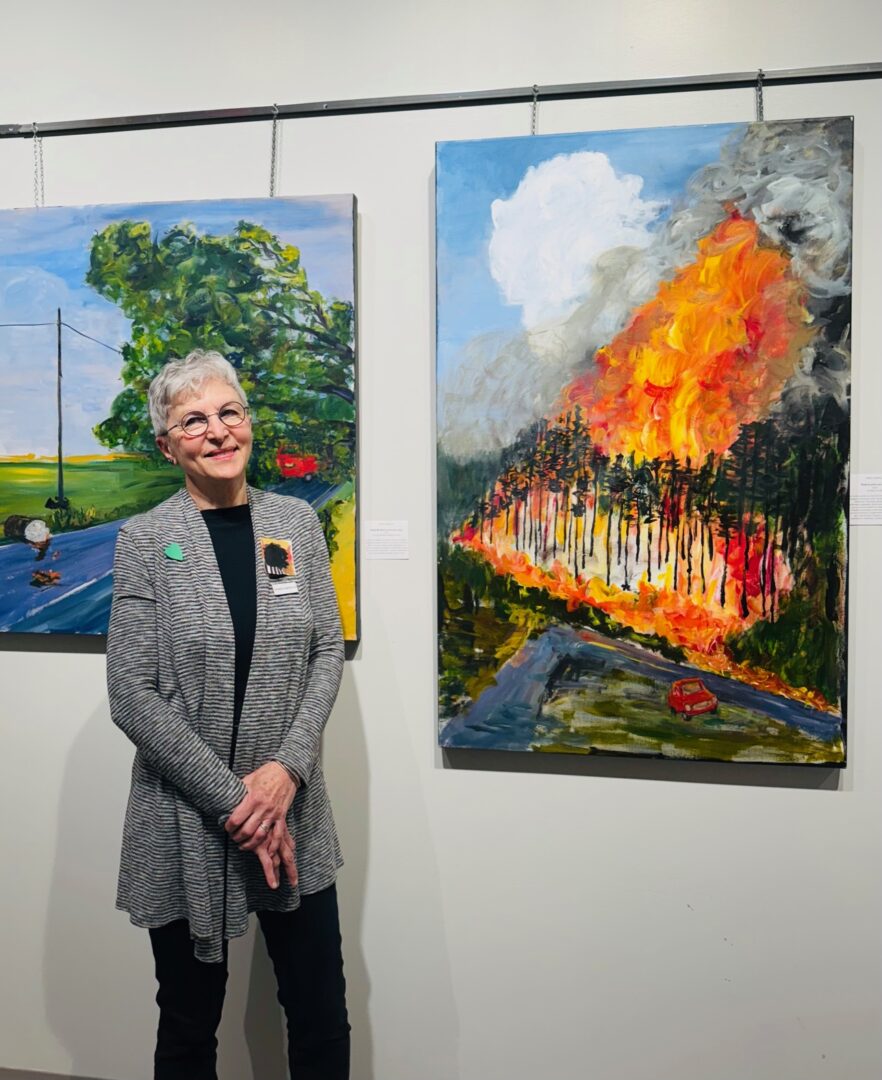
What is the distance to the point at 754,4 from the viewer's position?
1.72 metres

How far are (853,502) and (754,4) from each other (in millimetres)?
1054

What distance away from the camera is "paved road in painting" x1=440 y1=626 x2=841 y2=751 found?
5.64 feet

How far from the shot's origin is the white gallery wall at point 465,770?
1750 millimetres

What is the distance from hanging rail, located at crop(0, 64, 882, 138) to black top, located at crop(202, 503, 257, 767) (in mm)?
942

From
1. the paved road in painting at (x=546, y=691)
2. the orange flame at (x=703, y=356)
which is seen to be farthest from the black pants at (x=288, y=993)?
the orange flame at (x=703, y=356)

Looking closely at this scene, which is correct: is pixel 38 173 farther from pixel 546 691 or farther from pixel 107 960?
pixel 107 960

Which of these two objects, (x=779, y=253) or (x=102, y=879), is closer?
(x=779, y=253)

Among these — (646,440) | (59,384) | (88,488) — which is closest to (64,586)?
(88,488)

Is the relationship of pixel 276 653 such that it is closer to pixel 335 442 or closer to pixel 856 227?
pixel 335 442

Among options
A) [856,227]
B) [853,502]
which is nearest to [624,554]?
[853,502]

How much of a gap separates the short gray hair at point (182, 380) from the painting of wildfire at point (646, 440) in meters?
0.47

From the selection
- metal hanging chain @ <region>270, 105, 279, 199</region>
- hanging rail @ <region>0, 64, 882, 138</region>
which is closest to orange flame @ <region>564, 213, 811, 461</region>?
hanging rail @ <region>0, 64, 882, 138</region>

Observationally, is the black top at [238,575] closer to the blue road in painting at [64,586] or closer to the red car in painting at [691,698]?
the blue road in painting at [64,586]

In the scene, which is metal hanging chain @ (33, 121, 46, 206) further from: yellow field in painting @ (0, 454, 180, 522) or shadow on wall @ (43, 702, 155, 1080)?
shadow on wall @ (43, 702, 155, 1080)
